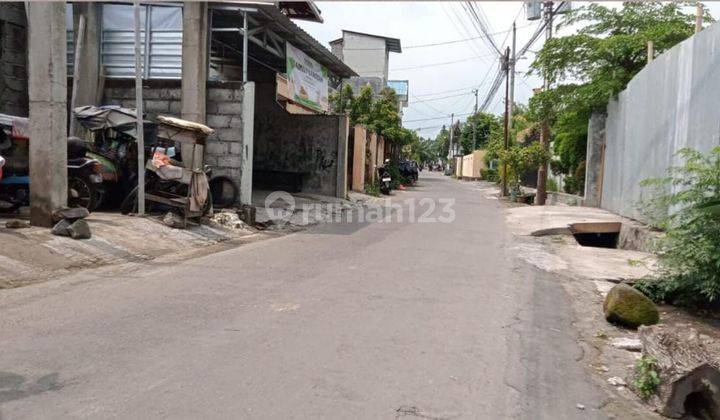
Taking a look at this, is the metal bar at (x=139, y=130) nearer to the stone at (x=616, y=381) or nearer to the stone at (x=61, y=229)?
the stone at (x=61, y=229)

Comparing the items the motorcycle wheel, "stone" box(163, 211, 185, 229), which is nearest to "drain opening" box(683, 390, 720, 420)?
"stone" box(163, 211, 185, 229)

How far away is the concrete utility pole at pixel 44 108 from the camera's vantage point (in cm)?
869

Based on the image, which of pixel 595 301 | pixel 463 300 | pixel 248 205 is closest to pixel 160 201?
pixel 248 205

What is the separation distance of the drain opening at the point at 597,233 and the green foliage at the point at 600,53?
16.4 feet

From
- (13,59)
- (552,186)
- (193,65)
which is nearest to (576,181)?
(552,186)

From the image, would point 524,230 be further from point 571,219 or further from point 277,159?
point 277,159

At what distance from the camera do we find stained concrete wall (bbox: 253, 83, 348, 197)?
21.0 metres

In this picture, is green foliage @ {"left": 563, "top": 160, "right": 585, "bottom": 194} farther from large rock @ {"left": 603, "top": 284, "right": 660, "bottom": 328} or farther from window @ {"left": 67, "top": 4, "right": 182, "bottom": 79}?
large rock @ {"left": 603, "top": 284, "right": 660, "bottom": 328}

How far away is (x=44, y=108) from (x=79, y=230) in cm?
189

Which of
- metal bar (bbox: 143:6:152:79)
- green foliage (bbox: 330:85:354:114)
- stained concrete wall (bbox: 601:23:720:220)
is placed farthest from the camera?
green foliage (bbox: 330:85:354:114)

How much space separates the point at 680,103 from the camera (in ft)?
35.5

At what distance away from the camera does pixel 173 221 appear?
10.5m

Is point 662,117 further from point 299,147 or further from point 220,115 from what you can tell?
point 299,147

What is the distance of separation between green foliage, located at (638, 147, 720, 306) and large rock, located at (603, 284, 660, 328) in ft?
2.06
